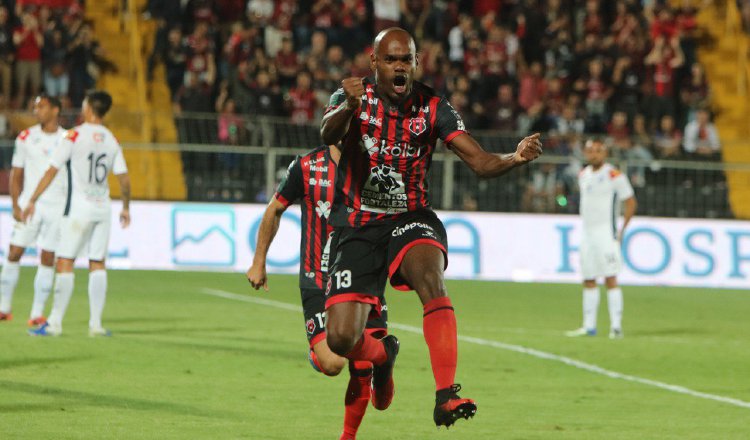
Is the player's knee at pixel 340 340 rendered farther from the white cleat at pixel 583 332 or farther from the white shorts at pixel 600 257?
the white shorts at pixel 600 257

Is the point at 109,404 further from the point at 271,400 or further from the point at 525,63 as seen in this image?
the point at 525,63

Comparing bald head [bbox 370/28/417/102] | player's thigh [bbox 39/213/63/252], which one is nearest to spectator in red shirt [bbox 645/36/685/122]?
player's thigh [bbox 39/213/63/252]

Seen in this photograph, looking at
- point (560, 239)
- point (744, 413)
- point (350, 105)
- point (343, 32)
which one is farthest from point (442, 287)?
point (343, 32)

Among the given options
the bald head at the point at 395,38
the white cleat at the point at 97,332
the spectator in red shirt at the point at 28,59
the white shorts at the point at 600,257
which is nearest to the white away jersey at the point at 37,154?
the white cleat at the point at 97,332

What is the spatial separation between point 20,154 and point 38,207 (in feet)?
1.88

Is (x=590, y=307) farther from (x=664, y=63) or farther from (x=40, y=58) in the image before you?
(x=40, y=58)

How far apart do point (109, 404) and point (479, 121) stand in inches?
598

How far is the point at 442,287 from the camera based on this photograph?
6527 mm

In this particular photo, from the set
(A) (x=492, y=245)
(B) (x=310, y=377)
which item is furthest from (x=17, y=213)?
(A) (x=492, y=245)

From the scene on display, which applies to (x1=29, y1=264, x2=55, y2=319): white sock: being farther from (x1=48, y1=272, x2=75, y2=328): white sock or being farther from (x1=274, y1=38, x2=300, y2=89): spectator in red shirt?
(x1=274, y1=38, x2=300, y2=89): spectator in red shirt

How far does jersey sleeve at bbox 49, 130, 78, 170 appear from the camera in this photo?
12008 mm

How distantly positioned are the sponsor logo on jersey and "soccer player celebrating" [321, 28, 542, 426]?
0.78 m

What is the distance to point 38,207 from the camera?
1354 centimetres

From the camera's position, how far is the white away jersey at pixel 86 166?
12055 mm
